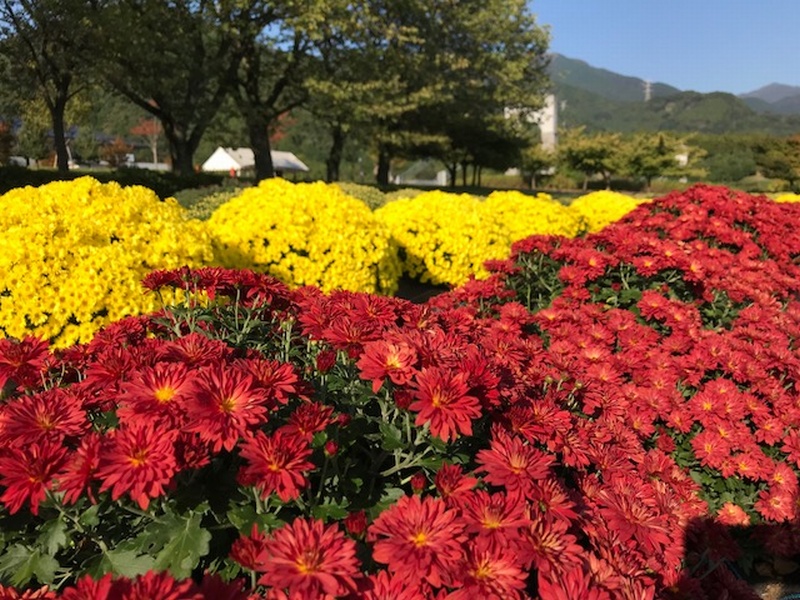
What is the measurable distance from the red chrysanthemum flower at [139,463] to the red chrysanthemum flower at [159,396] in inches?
2.2

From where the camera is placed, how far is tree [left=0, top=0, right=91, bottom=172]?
56.0 feet

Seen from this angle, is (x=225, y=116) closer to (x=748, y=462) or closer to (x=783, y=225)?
(x=783, y=225)

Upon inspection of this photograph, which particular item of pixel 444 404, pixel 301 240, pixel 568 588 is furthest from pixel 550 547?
pixel 301 240

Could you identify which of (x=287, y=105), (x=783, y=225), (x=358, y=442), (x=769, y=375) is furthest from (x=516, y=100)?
(x=358, y=442)

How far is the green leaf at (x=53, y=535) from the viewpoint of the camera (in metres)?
1.38

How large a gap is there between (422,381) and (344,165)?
311ft

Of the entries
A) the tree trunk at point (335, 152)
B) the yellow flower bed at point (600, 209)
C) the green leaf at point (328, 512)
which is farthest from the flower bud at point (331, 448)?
the tree trunk at point (335, 152)

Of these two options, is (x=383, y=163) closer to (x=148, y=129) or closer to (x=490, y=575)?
(x=490, y=575)

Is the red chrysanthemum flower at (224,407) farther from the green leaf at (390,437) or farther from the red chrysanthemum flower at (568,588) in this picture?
the red chrysanthemum flower at (568,588)

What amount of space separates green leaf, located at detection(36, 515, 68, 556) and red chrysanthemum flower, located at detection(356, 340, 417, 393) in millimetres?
817

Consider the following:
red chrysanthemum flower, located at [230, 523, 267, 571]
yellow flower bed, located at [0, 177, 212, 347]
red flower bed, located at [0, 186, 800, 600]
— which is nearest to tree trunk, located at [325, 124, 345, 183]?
yellow flower bed, located at [0, 177, 212, 347]

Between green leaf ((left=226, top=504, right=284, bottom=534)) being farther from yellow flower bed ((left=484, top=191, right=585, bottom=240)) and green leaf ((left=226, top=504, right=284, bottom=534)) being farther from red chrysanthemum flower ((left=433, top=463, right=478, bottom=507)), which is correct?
yellow flower bed ((left=484, top=191, right=585, bottom=240))

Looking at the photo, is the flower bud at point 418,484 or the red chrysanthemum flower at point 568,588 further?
the flower bud at point 418,484

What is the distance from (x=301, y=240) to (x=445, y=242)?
2.42 m
